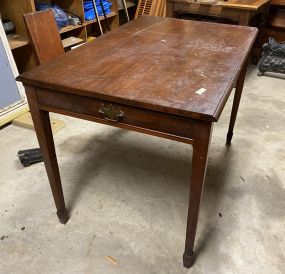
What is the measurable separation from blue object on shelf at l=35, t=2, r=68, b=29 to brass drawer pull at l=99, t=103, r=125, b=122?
209 cm

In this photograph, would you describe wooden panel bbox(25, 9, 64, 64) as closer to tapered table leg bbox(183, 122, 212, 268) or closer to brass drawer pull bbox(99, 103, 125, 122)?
brass drawer pull bbox(99, 103, 125, 122)

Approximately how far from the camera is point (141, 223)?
1426 millimetres

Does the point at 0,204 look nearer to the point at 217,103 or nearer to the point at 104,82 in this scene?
the point at 104,82

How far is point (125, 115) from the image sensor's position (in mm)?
945

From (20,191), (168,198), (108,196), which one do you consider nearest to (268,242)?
(168,198)

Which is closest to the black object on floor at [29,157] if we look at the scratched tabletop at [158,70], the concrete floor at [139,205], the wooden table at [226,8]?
the concrete floor at [139,205]

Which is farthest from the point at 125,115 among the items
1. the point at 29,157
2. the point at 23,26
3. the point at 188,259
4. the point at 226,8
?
the point at 226,8

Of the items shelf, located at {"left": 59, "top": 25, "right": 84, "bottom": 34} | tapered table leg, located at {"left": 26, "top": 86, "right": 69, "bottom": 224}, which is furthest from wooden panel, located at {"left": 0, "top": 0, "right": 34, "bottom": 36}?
tapered table leg, located at {"left": 26, "top": 86, "right": 69, "bottom": 224}

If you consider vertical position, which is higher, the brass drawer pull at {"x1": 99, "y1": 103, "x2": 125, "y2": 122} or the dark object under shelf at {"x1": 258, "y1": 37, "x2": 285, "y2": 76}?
the brass drawer pull at {"x1": 99, "y1": 103, "x2": 125, "y2": 122}

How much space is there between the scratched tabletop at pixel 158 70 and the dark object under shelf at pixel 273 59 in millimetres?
1662

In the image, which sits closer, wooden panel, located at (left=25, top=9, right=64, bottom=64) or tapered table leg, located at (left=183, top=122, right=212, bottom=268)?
tapered table leg, located at (left=183, top=122, right=212, bottom=268)

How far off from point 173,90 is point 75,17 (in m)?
2.36

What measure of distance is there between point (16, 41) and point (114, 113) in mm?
1832

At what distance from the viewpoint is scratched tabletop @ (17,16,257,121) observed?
891 millimetres
